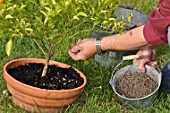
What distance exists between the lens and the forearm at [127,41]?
2.66 meters

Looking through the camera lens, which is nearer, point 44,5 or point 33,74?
point 44,5

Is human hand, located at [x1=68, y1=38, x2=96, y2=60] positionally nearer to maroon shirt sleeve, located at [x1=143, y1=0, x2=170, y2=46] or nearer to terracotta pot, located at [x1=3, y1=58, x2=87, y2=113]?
terracotta pot, located at [x1=3, y1=58, x2=87, y2=113]

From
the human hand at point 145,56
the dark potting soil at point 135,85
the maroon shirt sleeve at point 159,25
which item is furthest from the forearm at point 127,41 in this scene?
the dark potting soil at point 135,85

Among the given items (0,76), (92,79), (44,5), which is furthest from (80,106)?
(44,5)

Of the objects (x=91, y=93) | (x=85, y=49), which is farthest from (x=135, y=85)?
(x=85, y=49)

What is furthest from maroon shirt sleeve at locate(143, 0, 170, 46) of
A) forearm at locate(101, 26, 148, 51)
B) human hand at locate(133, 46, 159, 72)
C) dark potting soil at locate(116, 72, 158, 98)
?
dark potting soil at locate(116, 72, 158, 98)

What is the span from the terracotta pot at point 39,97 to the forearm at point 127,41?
31 centimetres

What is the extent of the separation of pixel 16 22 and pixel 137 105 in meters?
Answer: 0.99

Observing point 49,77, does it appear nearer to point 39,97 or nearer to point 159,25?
point 39,97

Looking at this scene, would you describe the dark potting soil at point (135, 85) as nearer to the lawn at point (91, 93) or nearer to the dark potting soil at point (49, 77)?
the lawn at point (91, 93)

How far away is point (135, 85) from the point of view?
116 inches

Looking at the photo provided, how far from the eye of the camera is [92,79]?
122 inches

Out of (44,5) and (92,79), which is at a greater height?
(44,5)

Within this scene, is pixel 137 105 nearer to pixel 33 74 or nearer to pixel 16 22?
pixel 33 74
